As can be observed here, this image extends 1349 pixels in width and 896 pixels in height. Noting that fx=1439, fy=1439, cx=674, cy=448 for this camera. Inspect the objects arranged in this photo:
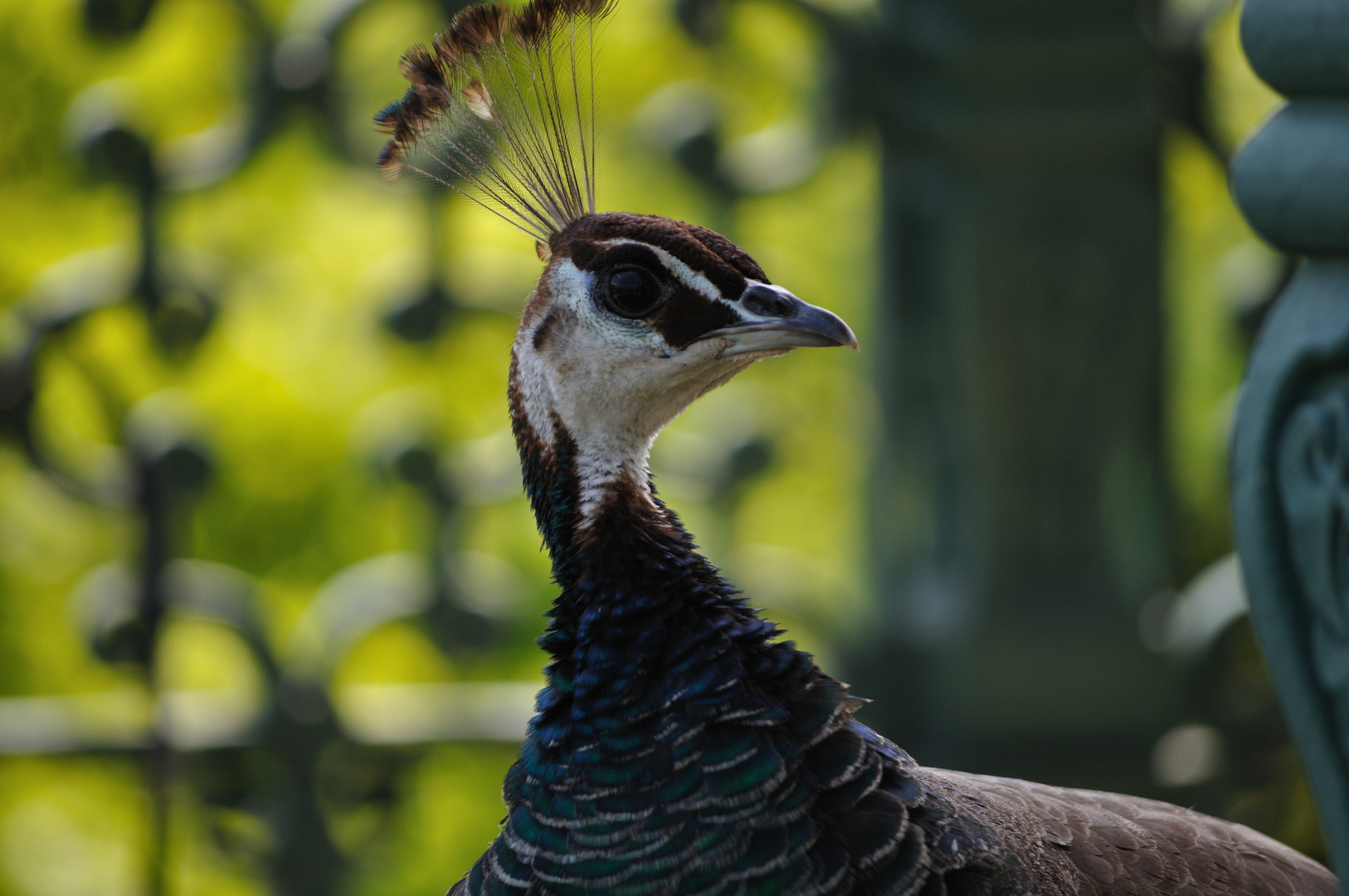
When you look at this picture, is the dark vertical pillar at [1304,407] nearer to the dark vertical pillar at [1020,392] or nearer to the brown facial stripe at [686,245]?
the brown facial stripe at [686,245]

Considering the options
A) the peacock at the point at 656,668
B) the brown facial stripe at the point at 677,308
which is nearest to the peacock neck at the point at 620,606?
the peacock at the point at 656,668

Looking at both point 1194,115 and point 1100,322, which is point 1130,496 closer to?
point 1100,322

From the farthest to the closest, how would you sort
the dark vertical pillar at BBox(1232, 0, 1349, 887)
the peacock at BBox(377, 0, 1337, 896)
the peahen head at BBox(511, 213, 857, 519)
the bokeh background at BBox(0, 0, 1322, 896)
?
the bokeh background at BBox(0, 0, 1322, 896) < the peahen head at BBox(511, 213, 857, 519) < the peacock at BBox(377, 0, 1337, 896) < the dark vertical pillar at BBox(1232, 0, 1349, 887)

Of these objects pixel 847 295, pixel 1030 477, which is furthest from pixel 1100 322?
pixel 847 295

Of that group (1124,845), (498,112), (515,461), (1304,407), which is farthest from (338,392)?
(1304,407)

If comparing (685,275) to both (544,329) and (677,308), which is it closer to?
(677,308)

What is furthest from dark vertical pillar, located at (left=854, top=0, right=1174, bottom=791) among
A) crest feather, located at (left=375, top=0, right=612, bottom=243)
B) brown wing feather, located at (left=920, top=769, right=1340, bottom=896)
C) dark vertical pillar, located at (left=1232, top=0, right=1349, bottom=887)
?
dark vertical pillar, located at (left=1232, top=0, right=1349, bottom=887)

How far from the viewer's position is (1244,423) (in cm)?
83

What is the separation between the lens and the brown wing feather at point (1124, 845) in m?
1.02

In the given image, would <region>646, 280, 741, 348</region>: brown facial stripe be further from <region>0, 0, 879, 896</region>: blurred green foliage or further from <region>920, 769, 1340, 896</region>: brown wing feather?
<region>0, 0, 879, 896</region>: blurred green foliage

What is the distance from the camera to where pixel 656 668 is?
0.97 meters

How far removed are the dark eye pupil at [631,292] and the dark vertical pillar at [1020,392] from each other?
3.28ft

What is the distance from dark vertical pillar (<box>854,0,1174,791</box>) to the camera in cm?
192

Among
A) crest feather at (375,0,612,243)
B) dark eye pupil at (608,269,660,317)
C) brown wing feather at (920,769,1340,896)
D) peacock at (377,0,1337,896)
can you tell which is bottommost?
brown wing feather at (920,769,1340,896)
